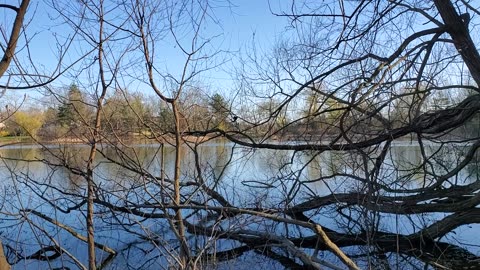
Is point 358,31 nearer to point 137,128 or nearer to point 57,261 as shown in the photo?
point 137,128

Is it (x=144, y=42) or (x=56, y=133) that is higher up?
(x=144, y=42)

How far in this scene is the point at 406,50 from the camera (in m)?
4.78

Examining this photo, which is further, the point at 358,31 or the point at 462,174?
the point at 462,174

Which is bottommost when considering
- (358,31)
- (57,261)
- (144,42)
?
(57,261)

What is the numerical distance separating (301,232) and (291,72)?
2626mm

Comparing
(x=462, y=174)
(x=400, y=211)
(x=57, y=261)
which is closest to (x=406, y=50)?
(x=400, y=211)

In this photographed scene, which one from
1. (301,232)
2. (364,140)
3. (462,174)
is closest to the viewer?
(364,140)

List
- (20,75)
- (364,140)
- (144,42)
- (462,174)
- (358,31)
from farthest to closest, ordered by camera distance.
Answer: (462,174) → (364,140) → (358,31) → (144,42) → (20,75)

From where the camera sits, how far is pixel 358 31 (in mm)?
4773

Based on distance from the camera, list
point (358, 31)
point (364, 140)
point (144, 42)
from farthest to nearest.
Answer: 1. point (364, 140)
2. point (358, 31)
3. point (144, 42)

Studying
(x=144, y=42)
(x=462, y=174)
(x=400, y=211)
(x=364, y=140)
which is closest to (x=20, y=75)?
(x=144, y=42)

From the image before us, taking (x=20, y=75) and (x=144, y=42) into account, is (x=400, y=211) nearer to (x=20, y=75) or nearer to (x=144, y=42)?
(x=144, y=42)

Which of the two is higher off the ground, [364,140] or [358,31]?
[358,31]

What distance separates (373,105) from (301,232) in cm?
289
